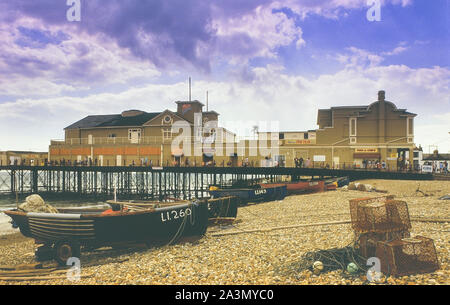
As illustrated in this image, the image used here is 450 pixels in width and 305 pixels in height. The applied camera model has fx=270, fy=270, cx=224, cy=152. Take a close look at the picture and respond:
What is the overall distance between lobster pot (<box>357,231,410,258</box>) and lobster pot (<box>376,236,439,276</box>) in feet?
0.99

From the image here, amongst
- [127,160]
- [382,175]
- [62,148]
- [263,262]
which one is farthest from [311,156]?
[62,148]

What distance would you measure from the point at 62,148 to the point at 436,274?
52910 mm

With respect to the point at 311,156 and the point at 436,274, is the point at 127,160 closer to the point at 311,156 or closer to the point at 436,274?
the point at 311,156

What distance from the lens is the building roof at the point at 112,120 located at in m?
48.1

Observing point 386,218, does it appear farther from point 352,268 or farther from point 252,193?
point 252,193

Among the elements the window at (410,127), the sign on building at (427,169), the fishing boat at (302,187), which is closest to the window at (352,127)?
the window at (410,127)

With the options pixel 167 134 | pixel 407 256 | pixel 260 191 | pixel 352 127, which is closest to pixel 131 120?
Result: pixel 167 134

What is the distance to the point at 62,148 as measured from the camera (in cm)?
4731

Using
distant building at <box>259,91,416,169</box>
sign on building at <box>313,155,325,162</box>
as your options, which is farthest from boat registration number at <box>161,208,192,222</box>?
sign on building at <box>313,155,325,162</box>

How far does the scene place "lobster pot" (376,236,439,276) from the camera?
7051 millimetres

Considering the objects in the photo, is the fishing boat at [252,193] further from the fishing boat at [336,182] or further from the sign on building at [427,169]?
the sign on building at [427,169]

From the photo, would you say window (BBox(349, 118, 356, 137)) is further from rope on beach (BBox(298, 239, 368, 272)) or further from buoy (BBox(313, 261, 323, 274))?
buoy (BBox(313, 261, 323, 274))

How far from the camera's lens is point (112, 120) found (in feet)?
169

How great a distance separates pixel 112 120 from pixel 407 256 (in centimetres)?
5208
